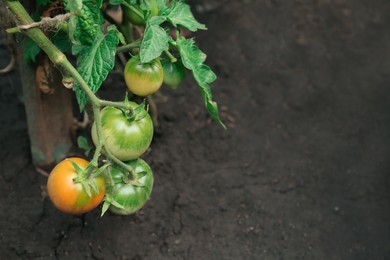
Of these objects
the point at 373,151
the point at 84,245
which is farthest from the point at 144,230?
the point at 373,151

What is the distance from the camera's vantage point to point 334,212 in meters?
1.60

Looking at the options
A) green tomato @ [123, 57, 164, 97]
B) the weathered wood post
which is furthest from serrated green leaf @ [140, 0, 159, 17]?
the weathered wood post

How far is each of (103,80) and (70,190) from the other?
0.23m

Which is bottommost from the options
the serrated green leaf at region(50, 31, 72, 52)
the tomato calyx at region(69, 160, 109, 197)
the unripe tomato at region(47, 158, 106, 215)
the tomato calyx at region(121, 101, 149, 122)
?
the unripe tomato at region(47, 158, 106, 215)

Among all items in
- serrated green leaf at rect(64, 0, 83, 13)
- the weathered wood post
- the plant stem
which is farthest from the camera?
the weathered wood post

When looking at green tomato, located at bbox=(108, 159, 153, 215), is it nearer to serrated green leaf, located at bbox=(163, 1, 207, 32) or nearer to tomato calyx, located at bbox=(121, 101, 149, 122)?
tomato calyx, located at bbox=(121, 101, 149, 122)

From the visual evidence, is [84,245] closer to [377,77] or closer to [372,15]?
[377,77]

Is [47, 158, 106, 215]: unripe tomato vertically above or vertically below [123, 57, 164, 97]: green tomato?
below

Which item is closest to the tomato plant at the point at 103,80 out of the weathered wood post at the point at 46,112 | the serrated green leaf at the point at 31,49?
the serrated green leaf at the point at 31,49

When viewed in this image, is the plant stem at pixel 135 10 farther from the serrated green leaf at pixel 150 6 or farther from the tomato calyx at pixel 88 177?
the tomato calyx at pixel 88 177

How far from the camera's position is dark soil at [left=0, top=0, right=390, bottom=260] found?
144 centimetres

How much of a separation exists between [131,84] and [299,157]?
80 centimetres

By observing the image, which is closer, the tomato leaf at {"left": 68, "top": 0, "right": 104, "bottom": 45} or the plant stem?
the tomato leaf at {"left": 68, "top": 0, "right": 104, "bottom": 45}

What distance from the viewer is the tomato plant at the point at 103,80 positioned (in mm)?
1024
